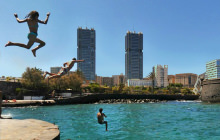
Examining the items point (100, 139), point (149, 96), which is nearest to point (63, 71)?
point (100, 139)

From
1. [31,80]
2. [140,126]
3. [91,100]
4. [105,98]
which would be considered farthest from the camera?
[105,98]

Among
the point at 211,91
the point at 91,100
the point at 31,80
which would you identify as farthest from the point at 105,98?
the point at 211,91

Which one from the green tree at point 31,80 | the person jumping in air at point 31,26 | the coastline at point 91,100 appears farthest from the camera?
the green tree at point 31,80

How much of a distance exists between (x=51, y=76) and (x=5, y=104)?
43.2 metres

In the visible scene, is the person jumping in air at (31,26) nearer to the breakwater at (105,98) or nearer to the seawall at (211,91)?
the breakwater at (105,98)

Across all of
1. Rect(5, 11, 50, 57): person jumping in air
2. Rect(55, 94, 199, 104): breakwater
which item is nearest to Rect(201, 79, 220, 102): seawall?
Rect(55, 94, 199, 104): breakwater

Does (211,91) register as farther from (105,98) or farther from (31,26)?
(31,26)

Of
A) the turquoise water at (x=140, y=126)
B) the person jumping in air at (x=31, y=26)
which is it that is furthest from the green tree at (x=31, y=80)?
the person jumping in air at (x=31, y=26)

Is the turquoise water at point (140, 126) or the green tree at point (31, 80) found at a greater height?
the green tree at point (31, 80)

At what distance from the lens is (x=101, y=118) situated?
1229 cm

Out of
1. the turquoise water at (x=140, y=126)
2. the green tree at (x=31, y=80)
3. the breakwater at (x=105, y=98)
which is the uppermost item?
the green tree at (x=31, y=80)

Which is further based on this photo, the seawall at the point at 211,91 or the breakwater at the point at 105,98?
the breakwater at the point at 105,98

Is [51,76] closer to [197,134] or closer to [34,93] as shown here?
[197,134]

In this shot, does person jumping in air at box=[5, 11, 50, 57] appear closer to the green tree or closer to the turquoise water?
the turquoise water
